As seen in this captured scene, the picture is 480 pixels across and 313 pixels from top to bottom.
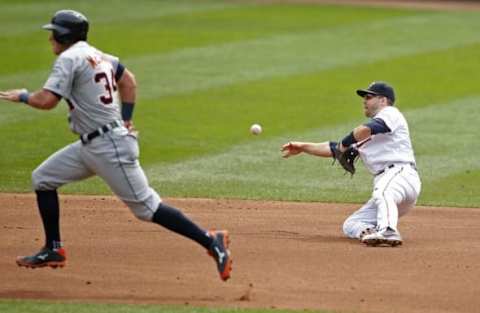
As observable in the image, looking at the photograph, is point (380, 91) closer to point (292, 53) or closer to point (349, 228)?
point (349, 228)

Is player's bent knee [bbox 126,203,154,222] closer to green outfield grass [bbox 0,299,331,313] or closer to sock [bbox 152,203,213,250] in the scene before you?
sock [bbox 152,203,213,250]

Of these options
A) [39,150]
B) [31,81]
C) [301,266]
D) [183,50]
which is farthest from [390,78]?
[301,266]

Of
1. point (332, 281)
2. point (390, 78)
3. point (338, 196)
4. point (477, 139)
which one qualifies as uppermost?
point (390, 78)

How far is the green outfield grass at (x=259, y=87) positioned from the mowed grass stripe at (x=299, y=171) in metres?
0.02

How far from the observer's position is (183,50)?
1977 cm

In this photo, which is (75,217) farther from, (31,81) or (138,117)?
(31,81)

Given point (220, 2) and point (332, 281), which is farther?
point (220, 2)

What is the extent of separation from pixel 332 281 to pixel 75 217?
3.00m

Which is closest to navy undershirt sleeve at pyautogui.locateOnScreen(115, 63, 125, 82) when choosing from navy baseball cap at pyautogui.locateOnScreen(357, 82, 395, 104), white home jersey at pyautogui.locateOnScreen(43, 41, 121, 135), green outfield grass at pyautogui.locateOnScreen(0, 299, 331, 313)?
white home jersey at pyautogui.locateOnScreen(43, 41, 121, 135)

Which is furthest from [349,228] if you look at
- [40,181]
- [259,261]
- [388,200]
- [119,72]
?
[40,181]

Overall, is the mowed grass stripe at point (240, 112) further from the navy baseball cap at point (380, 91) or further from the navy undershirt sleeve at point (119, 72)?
the navy undershirt sleeve at point (119, 72)

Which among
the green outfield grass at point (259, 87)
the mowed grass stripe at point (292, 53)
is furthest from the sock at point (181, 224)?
the mowed grass stripe at point (292, 53)

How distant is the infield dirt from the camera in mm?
7797

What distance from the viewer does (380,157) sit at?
9.59 metres
